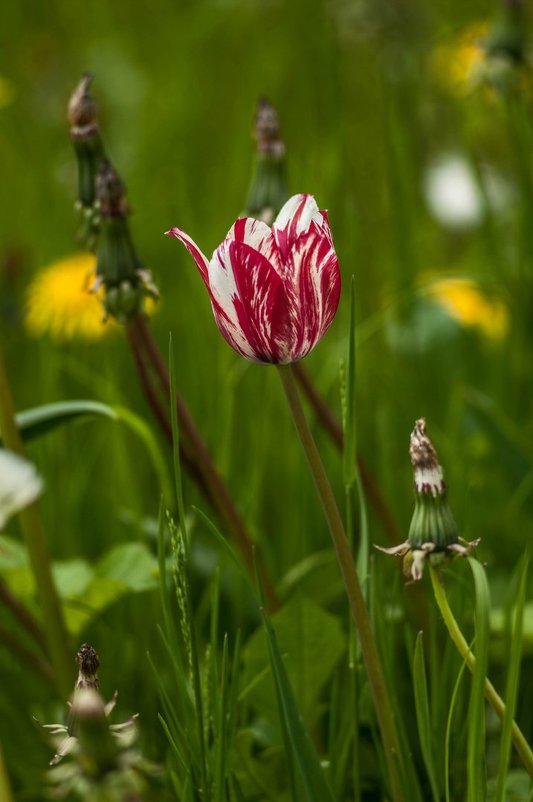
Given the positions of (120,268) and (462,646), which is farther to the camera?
(120,268)

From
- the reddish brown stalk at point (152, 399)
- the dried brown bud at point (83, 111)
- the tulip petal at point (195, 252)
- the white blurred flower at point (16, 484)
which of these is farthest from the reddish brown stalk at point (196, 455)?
the white blurred flower at point (16, 484)

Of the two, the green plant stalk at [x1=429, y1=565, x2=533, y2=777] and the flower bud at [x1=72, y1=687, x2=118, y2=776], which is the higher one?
the flower bud at [x1=72, y1=687, x2=118, y2=776]

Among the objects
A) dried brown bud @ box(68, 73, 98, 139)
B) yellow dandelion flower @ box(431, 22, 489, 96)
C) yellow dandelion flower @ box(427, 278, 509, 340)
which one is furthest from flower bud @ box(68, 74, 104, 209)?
yellow dandelion flower @ box(427, 278, 509, 340)

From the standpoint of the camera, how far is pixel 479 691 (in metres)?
0.44

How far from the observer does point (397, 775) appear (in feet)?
1.68

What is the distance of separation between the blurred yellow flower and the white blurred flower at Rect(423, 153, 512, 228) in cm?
75

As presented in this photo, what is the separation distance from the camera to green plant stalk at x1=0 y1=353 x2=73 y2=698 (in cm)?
67

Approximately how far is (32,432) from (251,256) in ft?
1.03

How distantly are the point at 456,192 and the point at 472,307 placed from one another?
1.90ft

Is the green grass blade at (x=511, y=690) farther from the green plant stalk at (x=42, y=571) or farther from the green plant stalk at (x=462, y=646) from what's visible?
the green plant stalk at (x=42, y=571)

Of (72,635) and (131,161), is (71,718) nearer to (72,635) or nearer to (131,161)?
(72,635)

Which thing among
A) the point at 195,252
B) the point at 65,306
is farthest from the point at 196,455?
the point at 65,306

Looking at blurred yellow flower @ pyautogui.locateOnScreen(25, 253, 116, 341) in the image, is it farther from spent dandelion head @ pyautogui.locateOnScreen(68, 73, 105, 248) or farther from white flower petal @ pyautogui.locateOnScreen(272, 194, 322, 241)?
white flower petal @ pyautogui.locateOnScreen(272, 194, 322, 241)

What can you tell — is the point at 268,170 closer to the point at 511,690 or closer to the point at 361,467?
the point at 361,467
